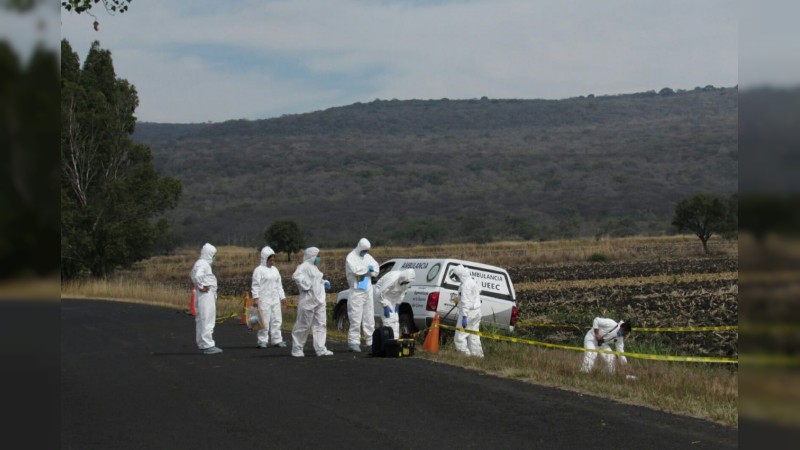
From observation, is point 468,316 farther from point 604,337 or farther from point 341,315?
point 341,315

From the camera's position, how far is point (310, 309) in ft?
61.2

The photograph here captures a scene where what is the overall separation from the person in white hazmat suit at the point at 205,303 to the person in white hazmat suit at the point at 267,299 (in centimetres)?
131

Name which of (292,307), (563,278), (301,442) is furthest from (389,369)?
(563,278)

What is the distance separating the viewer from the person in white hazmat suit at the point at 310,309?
60.5 ft

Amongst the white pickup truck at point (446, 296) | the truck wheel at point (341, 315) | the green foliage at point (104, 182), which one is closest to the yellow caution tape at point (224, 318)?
the truck wheel at point (341, 315)

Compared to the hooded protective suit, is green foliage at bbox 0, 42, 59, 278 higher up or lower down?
higher up

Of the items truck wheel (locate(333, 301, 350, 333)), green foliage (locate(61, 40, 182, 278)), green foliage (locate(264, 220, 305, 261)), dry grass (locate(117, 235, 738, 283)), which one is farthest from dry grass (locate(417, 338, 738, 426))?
green foliage (locate(264, 220, 305, 261))

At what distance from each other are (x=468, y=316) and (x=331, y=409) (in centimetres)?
784

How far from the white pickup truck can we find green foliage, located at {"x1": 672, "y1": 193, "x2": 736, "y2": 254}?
55250 mm

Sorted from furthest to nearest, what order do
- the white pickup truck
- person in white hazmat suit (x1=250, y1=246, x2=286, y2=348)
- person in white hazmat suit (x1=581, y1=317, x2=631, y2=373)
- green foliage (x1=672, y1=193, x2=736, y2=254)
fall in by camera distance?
green foliage (x1=672, y1=193, x2=736, y2=254), the white pickup truck, person in white hazmat suit (x1=250, y1=246, x2=286, y2=348), person in white hazmat suit (x1=581, y1=317, x2=631, y2=373)

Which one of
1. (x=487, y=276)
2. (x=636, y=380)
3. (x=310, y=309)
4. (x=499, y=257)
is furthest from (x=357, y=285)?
(x=499, y=257)

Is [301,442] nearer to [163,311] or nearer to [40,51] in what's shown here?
[40,51]

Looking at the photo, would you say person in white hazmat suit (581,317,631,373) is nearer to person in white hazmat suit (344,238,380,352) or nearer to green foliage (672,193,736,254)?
person in white hazmat suit (344,238,380,352)

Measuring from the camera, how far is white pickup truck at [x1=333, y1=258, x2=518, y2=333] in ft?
71.4
